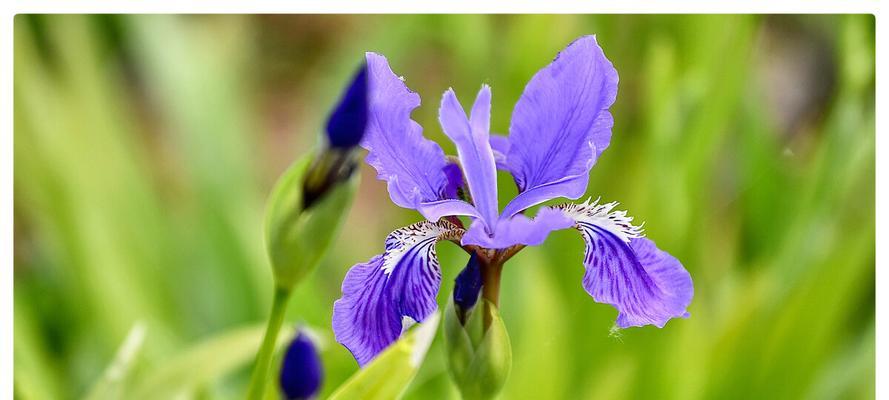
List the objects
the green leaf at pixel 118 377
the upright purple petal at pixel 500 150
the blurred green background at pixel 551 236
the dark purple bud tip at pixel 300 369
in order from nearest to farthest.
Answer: the dark purple bud tip at pixel 300 369, the upright purple petal at pixel 500 150, the green leaf at pixel 118 377, the blurred green background at pixel 551 236

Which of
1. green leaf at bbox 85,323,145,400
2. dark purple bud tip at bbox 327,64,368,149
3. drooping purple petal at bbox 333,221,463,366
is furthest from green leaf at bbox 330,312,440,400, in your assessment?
green leaf at bbox 85,323,145,400

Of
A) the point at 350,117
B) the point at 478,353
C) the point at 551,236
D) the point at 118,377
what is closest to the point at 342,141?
the point at 350,117

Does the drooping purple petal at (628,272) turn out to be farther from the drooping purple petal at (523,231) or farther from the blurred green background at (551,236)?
the blurred green background at (551,236)

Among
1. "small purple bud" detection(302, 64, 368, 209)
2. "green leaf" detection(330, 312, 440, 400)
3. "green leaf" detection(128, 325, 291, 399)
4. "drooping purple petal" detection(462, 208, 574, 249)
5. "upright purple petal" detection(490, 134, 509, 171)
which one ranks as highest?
"small purple bud" detection(302, 64, 368, 209)

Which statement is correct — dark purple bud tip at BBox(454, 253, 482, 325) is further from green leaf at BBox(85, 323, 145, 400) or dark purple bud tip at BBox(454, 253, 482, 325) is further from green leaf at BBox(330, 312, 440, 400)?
green leaf at BBox(85, 323, 145, 400)

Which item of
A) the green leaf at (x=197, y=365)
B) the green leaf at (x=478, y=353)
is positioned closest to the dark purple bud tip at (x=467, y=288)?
the green leaf at (x=478, y=353)

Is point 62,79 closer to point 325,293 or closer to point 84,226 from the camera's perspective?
point 84,226
